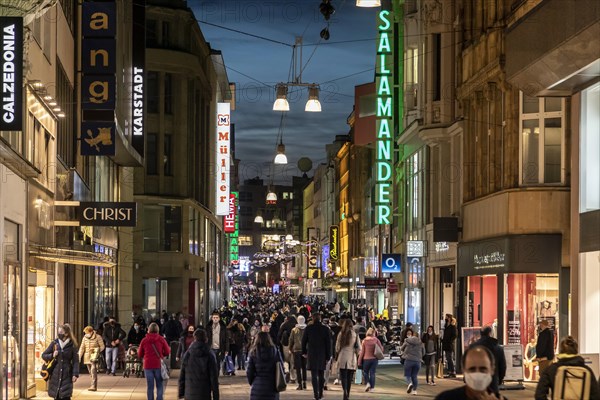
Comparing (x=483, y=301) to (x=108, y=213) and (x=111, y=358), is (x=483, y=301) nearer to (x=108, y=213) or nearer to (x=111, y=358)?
(x=111, y=358)

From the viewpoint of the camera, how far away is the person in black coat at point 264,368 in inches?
711

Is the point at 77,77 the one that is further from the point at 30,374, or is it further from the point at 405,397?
the point at 405,397

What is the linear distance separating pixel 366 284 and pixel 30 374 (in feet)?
98.8

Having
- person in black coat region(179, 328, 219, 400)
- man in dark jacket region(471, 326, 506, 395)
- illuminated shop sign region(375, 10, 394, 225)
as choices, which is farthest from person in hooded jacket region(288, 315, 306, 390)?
illuminated shop sign region(375, 10, 394, 225)

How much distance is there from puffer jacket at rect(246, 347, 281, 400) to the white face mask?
1004cm

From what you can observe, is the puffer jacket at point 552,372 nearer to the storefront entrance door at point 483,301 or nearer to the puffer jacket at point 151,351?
the puffer jacket at point 151,351

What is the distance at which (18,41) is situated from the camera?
68.4 feet

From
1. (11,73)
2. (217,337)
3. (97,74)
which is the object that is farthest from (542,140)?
(11,73)

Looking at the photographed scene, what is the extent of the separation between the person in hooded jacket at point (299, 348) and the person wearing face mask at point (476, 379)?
2018 cm

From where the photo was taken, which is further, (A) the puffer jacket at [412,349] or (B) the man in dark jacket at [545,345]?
(A) the puffer jacket at [412,349]

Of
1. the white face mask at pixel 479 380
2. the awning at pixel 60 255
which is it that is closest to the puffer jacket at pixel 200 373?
the awning at pixel 60 255

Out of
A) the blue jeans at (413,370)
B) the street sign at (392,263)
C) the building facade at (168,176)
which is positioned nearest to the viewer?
the blue jeans at (413,370)

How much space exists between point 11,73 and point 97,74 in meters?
13.8

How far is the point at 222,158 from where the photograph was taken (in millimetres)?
86000
